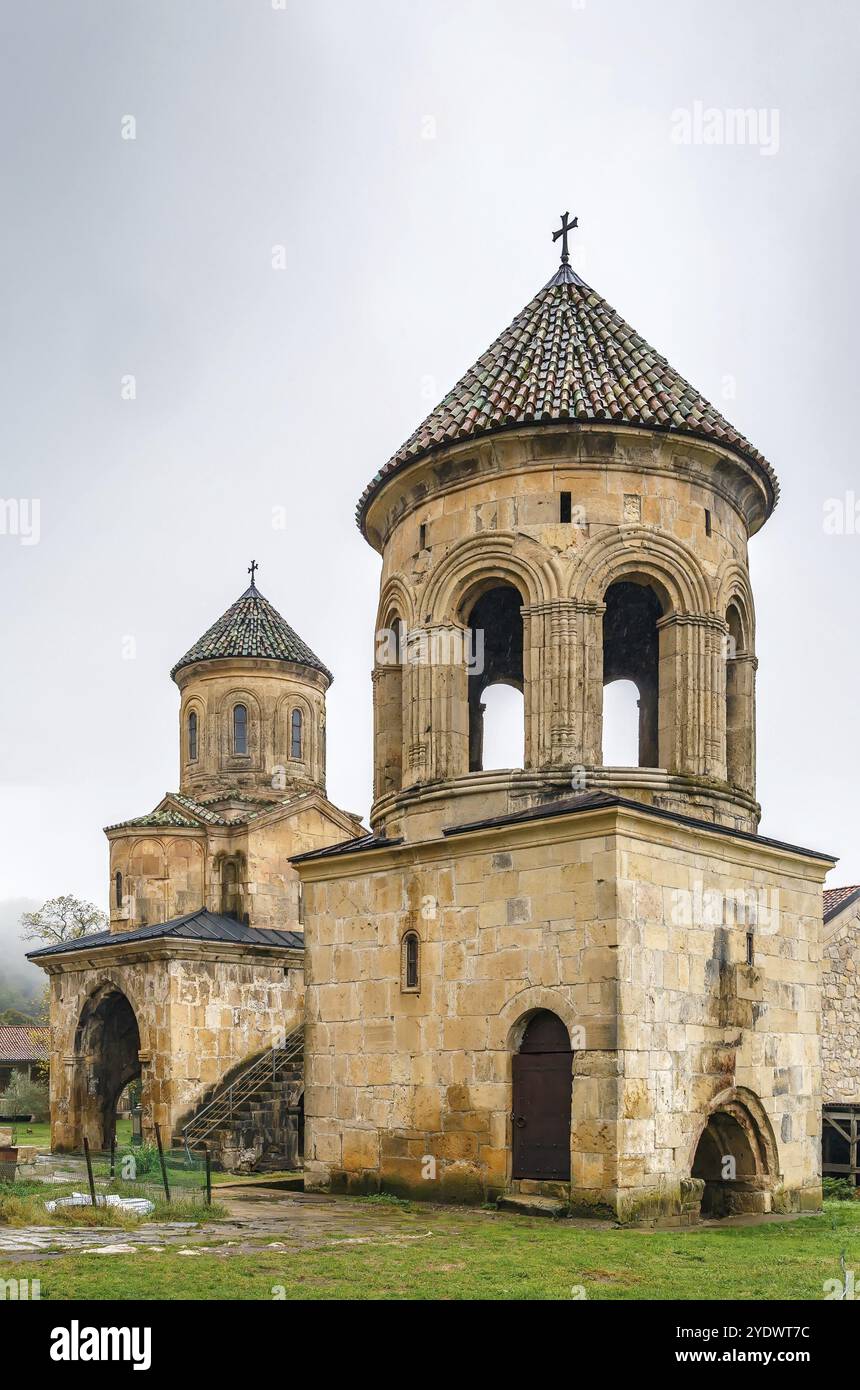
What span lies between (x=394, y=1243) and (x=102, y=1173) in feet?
30.4

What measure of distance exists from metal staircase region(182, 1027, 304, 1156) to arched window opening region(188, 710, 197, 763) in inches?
308

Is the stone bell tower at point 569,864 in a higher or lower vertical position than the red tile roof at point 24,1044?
higher

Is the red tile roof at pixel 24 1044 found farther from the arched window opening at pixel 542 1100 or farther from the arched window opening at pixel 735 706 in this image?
the arched window opening at pixel 542 1100

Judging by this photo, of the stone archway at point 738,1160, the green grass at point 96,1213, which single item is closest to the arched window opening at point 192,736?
the green grass at point 96,1213

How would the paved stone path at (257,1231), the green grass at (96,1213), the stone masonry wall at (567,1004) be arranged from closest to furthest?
the paved stone path at (257,1231)
the green grass at (96,1213)
the stone masonry wall at (567,1004)

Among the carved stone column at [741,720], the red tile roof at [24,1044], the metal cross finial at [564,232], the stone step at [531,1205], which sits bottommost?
the red tile roof at [24,1044]

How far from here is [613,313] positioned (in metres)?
17.2

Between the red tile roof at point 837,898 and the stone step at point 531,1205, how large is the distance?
13112 millimetres

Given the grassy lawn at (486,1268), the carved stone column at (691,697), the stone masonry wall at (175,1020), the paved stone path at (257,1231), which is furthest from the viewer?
the stone masonry wall at (175,1020)

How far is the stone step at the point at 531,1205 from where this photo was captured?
12344 mm

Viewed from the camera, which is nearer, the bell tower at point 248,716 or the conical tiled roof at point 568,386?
the conical tiled roof at point 568,386

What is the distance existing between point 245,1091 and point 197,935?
114 inches

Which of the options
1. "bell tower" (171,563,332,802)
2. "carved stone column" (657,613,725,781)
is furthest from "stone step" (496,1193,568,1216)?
"bell tower" (171,563,332,802)
